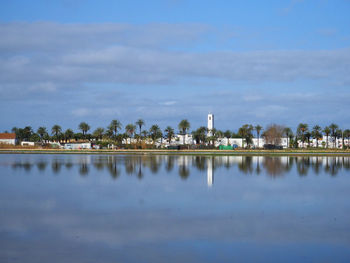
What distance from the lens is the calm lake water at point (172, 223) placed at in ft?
45.4

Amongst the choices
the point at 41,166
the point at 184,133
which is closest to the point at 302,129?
the point at 184,133

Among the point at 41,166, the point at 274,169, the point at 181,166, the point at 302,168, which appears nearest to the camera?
the point at 274,169

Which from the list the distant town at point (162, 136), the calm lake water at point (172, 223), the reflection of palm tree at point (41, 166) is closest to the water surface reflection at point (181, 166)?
the reflection of palm tree at point (41, 166)

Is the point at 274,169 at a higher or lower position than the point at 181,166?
lower

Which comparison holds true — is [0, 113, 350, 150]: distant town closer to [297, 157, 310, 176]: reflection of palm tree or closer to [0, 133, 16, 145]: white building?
[0, 133, 16, 145]: white building

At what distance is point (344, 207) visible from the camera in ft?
75.8

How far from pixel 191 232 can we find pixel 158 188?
13499 millimetres

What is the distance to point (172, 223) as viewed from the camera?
18250 mm

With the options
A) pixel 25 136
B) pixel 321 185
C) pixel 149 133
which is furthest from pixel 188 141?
pixel 321 185

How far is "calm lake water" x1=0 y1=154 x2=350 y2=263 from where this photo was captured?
13852 millimetres

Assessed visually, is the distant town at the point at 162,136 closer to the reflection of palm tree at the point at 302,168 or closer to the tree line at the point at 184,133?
the tree line at the point at 184,133

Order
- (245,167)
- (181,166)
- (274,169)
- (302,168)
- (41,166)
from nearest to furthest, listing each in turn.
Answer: (274,169)
(41,166)
(302,168)
(245,167)
(181,166)

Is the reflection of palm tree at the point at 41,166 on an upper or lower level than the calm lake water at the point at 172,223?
upper

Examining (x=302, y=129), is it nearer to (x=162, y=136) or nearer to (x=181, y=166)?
(x=162, y=136)
